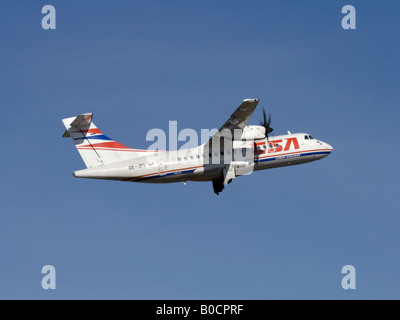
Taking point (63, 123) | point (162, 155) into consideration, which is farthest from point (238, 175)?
point (63, 123)

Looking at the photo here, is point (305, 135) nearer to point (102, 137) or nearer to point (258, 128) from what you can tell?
point (258, 128)

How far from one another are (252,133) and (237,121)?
60.1 inches

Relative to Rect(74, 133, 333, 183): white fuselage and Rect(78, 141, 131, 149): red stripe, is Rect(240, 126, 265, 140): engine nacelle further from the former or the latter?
Rect(78, 141, 131, 149): red stripe

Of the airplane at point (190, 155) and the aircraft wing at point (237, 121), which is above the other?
the aircraft wing at point (237, 121)

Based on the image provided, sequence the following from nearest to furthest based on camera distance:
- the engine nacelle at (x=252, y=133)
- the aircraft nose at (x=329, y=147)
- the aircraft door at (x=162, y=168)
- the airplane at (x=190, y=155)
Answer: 1. the airplane at (x=190, y=155)
2. the aircraft door at (x=162, y=168)
3. the engine nacelle at (x=252, y=133)
4. the aircraft nose at (x=329, y=147)

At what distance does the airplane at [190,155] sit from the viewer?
40750 mm

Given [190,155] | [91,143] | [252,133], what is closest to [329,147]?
[252,133]

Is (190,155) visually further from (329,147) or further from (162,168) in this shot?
(329,147)

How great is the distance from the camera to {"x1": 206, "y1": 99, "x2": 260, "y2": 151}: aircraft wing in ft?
130

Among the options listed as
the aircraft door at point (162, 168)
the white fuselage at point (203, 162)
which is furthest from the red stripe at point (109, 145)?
the aircraft door at point (162, 168)

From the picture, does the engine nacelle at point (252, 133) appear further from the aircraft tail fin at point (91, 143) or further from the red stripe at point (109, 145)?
the red stripe at point (109, 145)

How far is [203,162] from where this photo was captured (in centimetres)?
4212

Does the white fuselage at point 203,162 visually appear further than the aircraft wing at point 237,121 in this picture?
Yes

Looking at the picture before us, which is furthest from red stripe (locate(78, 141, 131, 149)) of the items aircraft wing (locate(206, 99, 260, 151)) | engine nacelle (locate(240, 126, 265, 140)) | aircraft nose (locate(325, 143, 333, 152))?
aircraft nose (locate(325, 143, 333, 152))
